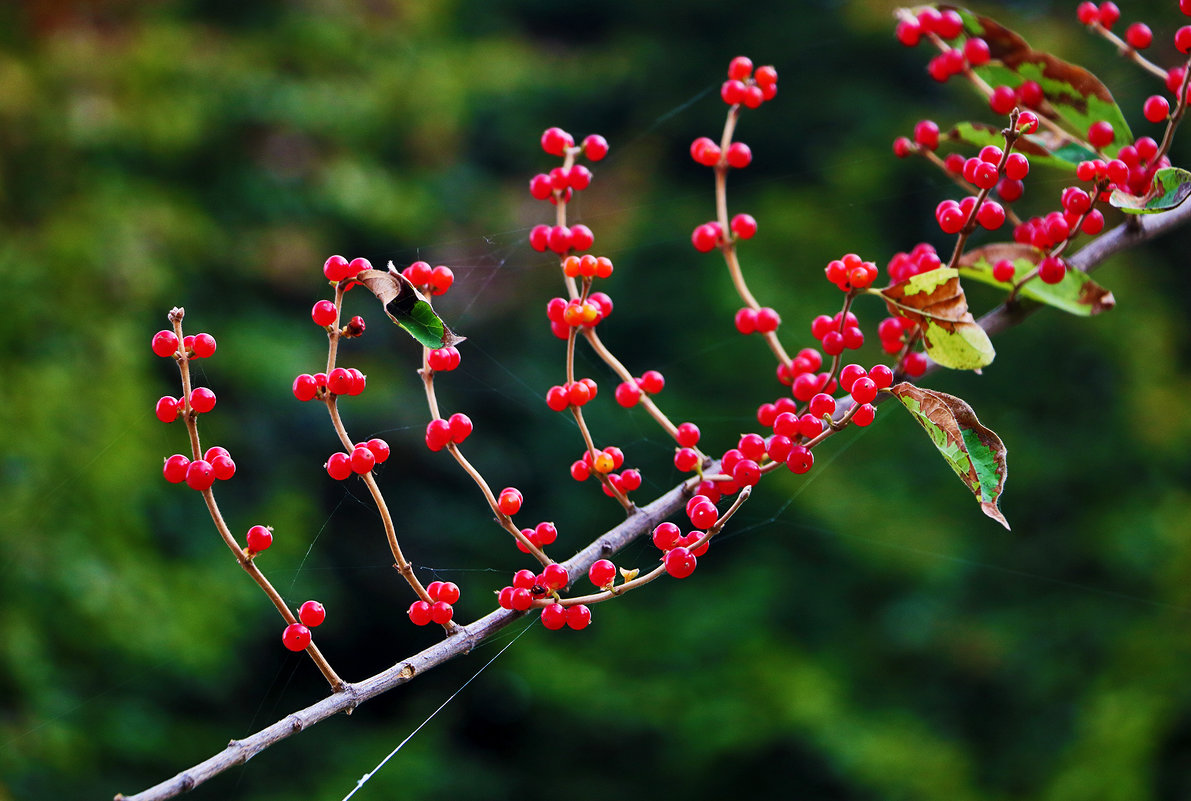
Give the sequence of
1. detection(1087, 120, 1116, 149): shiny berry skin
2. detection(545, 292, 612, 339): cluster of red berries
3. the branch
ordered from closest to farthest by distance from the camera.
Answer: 1. the branch
2. detection(545, 292, 612, 339): cluster of red berries
3. detection(1087, 120, 1116, 149): shiny berry skin

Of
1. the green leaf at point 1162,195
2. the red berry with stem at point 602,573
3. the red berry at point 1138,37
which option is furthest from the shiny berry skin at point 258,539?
the red berry at point 1138,37

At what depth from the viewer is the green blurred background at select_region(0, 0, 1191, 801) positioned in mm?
1638

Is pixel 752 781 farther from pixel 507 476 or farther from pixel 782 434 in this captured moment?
pixel 782 434

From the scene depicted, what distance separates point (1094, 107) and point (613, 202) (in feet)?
7.79

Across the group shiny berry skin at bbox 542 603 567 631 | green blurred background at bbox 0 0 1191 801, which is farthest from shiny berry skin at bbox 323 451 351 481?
green blurred background at bbox 0 0 1191 801

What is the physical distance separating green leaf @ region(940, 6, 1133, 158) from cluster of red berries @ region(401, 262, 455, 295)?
1.12ft

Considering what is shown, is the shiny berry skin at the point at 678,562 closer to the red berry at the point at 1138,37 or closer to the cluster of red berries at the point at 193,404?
the cluster of red berries at the point at 193,404

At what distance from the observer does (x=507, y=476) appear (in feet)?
8.31

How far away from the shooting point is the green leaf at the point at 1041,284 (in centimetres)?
46

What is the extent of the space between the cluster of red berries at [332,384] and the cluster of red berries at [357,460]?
0.08 feet

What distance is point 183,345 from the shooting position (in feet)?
1.13

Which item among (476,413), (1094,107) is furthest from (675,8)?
(1094,107)

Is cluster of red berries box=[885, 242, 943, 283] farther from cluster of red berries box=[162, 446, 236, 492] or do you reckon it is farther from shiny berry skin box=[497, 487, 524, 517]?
cluster of red berries box=[162, 446, 236, 492]

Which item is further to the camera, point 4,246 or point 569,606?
point 4,246
